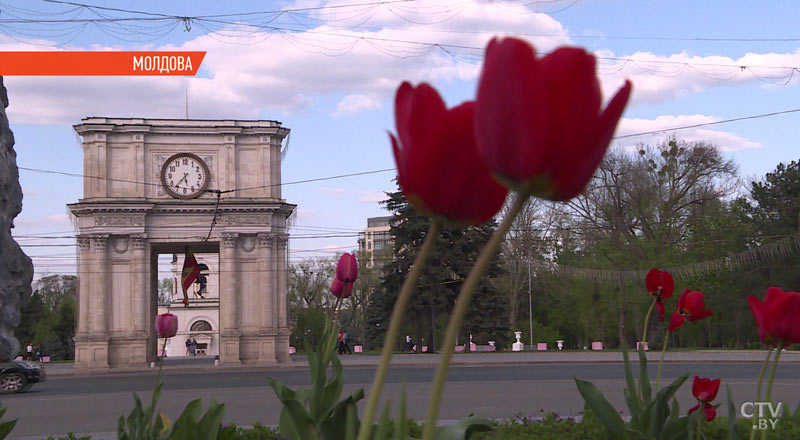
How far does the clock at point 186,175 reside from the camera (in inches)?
1594

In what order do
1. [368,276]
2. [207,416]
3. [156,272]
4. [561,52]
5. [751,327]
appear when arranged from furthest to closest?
[368,276]
[751,327]
[156,272]
[207,416]
[561,52]

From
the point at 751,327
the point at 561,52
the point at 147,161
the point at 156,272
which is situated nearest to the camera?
the point at 561,52

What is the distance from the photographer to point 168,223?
40469 mm

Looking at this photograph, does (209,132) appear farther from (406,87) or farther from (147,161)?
(406,87)

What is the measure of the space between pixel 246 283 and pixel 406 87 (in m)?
40.9

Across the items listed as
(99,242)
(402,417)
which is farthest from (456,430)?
(99,242)

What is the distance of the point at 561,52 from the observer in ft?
2.93

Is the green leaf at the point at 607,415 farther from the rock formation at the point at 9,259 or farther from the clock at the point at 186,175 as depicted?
the clock at the point at 186,175

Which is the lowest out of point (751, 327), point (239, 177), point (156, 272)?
point (751, 327)

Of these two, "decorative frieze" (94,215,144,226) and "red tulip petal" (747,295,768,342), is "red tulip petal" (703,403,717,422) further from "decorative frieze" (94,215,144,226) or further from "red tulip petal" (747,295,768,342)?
"decorative frieze" (94,215,144,226)

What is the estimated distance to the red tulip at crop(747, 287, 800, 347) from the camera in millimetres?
2449

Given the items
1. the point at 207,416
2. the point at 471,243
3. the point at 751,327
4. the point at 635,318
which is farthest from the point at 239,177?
the point at 207,416

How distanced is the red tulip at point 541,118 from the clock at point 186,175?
133 feet

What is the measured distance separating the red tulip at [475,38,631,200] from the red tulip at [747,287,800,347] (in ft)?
5.89
